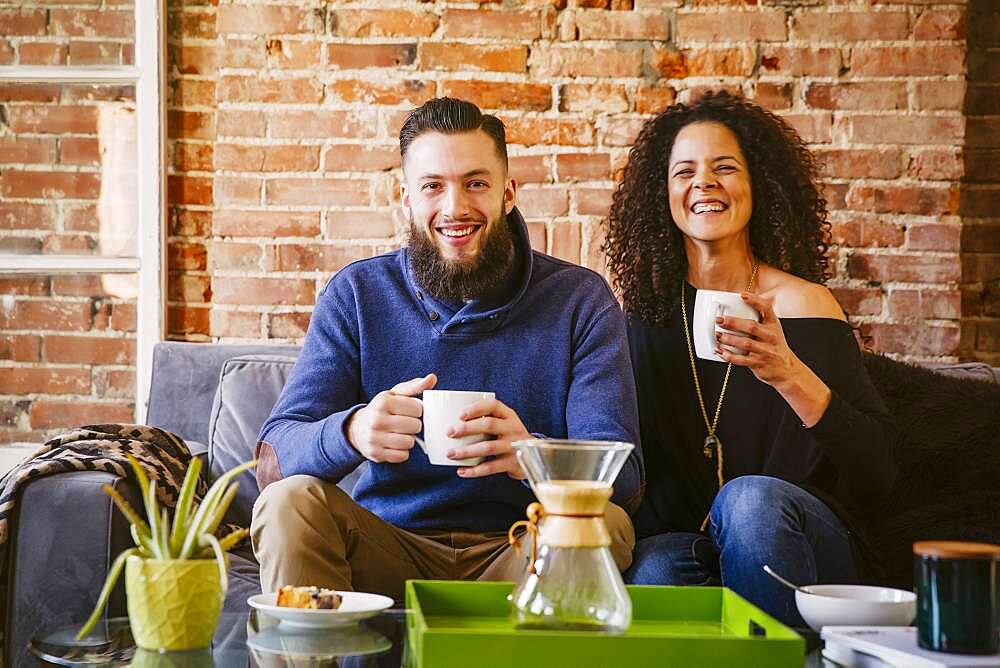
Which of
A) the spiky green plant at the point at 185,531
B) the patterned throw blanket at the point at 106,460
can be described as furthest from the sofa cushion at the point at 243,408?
the spiky green plant at the point at 185,531

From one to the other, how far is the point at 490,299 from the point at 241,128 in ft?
3.21

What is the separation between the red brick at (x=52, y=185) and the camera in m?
2.83

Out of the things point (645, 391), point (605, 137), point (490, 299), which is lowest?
point (645, 391)

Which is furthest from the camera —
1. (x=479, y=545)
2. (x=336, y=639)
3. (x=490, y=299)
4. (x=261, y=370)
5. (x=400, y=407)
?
(x=261, y=370)

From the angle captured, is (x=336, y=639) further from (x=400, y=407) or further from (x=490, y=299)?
(x=490, y=299)

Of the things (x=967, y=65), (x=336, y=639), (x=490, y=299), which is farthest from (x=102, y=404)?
(x=967, y=65)

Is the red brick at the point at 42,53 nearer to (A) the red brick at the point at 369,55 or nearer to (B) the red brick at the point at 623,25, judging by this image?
(A) the red brick at the point at 369,55

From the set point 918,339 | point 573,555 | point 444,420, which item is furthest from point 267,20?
point 573,555

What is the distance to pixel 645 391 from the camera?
2.21 metres

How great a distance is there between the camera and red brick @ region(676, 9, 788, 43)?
8.73 ft

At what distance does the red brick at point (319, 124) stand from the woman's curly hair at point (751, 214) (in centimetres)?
69

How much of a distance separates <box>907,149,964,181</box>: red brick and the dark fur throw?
1.97 ft

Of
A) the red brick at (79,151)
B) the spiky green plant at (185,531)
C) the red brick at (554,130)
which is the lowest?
the spiky green plant at (185,531)

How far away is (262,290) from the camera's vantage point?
2.71m
